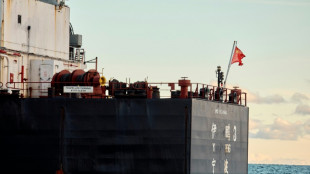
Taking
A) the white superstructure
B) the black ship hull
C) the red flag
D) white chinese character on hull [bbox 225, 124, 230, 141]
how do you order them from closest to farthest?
the black ship hull, the white superstructure, white chinese character on hull [bbox 225, 124, 230, 141], the red flag

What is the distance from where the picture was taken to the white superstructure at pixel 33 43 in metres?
47.4

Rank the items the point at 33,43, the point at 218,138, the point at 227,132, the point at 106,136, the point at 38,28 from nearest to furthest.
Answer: the point at 106,136, the point at 218,138, the point at 227,132, the point at 33,43, the point at 38,28

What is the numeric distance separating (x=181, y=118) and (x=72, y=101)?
575cm

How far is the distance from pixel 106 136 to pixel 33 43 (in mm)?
9617

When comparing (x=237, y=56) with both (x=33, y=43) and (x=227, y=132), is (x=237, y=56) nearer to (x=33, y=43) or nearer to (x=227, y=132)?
(x=227, y=132)

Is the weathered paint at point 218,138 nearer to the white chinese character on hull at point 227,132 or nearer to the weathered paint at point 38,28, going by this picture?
the white chinese character on hull at point 227,132

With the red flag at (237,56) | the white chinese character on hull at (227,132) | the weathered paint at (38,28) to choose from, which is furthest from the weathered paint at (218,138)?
the weathered paint at (38,28)

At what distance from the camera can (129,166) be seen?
42812mm

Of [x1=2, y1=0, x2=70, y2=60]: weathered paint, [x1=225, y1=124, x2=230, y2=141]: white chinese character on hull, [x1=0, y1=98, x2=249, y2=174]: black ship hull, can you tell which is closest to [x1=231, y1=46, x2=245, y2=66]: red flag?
[x1=225, y1=124, x2=230, y2=141]: white chinese character on hull

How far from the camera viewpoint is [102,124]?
43.2 metres

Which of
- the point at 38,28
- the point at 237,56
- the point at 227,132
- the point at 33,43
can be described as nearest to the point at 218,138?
the point at 227,132

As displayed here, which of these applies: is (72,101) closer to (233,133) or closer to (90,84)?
(90,84)

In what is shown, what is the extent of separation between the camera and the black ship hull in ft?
140

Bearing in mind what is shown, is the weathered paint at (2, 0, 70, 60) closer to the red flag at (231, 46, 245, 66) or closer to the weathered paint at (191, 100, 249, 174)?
the red flag at (231, 46, 245, 66)
